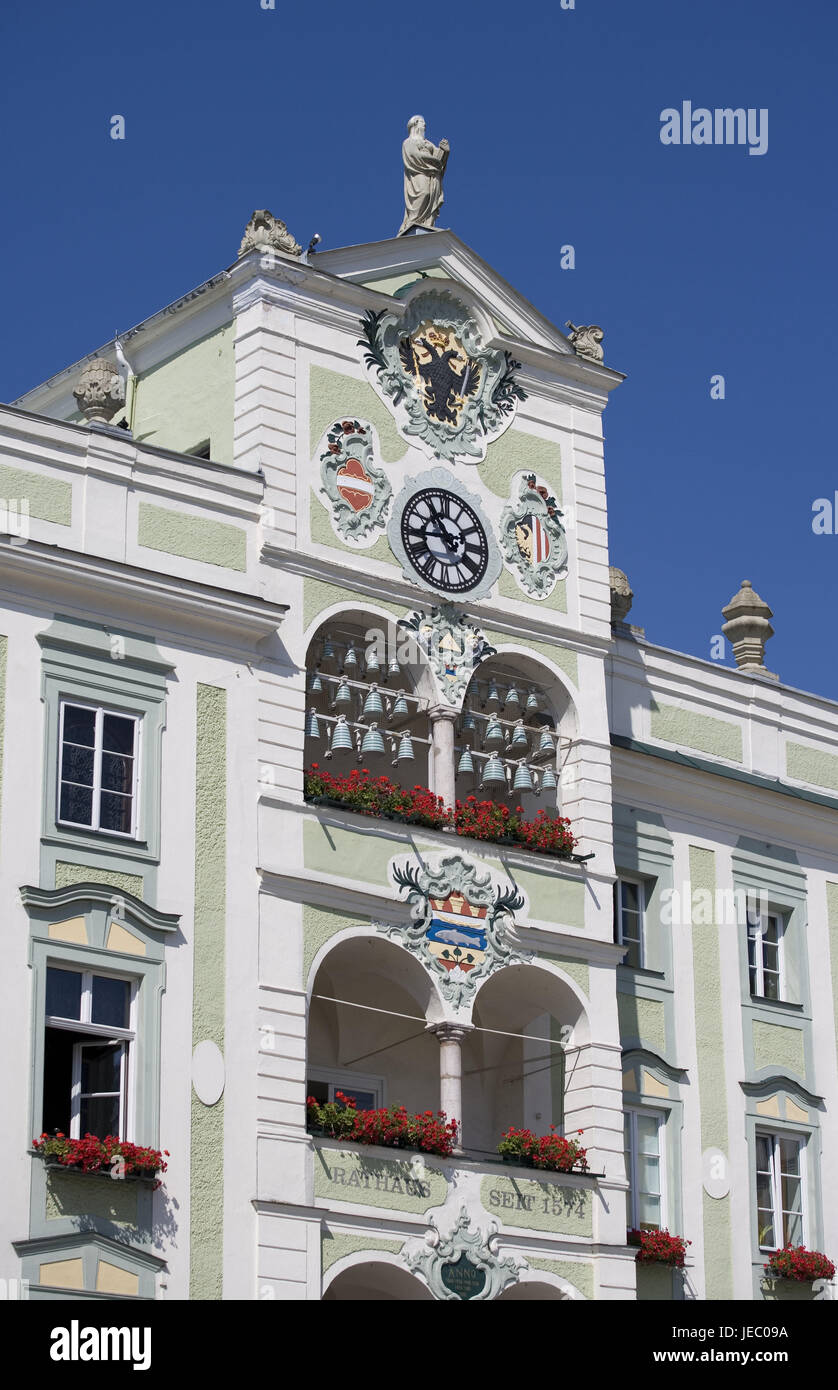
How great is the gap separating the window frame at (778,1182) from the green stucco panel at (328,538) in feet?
27.4

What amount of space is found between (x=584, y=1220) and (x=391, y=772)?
5.63 meters

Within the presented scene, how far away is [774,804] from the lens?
103 ft

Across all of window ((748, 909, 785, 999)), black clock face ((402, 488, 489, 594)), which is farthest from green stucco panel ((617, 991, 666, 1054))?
black clock face ((402, 488, 489, 594))

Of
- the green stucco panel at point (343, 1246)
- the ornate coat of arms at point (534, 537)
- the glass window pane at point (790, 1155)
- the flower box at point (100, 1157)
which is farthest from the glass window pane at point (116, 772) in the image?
the glass window pane at point (790, 1155)

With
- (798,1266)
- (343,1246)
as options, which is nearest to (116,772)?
(343,1246)

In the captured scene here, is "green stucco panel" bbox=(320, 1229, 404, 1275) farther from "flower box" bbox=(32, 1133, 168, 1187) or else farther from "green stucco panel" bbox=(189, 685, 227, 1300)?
"flower box" bbox=(32, 1133, 168, 1187)

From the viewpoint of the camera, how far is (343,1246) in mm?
24750

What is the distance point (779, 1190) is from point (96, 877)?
10208 millimetres

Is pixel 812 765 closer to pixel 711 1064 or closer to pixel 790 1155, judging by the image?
pixel 711 1064

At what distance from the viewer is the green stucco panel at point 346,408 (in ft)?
90.6

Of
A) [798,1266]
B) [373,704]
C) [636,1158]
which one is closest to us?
[373,704]

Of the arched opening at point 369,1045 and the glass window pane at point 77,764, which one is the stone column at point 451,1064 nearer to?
the arched opening at point 369,1045

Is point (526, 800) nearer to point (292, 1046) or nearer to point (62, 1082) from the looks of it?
point (292, 1046)
